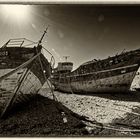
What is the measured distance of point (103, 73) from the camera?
200cm

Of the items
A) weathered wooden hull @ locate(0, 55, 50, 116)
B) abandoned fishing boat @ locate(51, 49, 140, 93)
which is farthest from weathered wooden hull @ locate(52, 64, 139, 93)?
weathered wooden hull @ locate(0, 55, 50, 116)

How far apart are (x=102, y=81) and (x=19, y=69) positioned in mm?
724

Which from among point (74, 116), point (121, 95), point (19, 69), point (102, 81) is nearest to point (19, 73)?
point (19, 69)

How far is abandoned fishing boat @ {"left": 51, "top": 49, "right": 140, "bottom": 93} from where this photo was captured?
195 cm

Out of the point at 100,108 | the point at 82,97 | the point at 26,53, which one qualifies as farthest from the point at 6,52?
the point at 100,108

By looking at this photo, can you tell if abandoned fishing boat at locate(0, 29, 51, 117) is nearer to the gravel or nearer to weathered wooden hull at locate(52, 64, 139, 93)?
the gravel

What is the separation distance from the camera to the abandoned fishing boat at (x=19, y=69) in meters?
1.94

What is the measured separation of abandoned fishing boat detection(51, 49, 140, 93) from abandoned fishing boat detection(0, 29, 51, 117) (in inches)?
6.1

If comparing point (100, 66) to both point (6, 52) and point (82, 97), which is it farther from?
point (6, 52)

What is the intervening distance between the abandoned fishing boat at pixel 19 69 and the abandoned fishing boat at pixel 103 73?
15 cm

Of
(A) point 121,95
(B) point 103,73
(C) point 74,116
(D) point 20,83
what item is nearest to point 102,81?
(B) point 103,73

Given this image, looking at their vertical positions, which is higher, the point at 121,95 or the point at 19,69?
the point at 19,69

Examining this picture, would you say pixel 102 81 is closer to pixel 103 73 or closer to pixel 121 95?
pixel 103 73

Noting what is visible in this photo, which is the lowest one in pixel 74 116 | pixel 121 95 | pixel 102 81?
pixel 74 116
